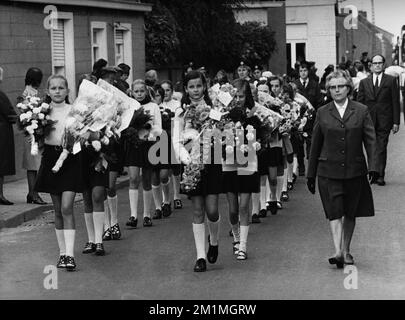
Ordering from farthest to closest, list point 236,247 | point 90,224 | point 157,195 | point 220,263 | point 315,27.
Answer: point 315,27
point 157,195
point 90,224
point 236,247
point 220,263

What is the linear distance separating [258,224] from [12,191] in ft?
16.4

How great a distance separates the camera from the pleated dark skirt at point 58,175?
9984 mm

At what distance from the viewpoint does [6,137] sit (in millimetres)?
14695

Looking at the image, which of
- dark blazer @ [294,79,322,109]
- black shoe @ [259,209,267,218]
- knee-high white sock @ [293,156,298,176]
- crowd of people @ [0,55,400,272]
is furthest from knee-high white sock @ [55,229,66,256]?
dark blazer @ [294,79,322,109]

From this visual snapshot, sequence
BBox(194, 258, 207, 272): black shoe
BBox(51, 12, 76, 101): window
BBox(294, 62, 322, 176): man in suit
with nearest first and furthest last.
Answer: BBox(194, 258, 207, 272): black shoe
BBox(294, 62, 322, 176): man in suit
BBox(51, 12, 76, 101): window

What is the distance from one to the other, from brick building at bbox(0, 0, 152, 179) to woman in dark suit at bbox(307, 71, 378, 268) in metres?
9.38

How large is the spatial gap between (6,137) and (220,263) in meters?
→ 5.48

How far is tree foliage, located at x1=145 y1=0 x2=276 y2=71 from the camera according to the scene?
28766mm

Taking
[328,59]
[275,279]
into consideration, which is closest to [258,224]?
[275,279]

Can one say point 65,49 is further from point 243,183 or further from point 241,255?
point 241,255

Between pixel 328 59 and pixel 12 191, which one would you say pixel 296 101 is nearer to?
pixel 12 191

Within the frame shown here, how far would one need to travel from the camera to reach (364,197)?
32.6 ft

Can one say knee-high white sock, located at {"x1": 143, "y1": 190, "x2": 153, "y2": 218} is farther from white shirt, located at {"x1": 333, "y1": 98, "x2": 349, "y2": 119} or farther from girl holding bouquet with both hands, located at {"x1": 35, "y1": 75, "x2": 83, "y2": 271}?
white shirt, located at {"x1": 333, "y1": 98, "x2": 349, "y2": 119}

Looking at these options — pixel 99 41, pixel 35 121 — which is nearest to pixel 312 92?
pixel 99 41
